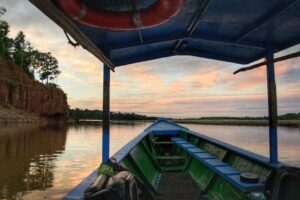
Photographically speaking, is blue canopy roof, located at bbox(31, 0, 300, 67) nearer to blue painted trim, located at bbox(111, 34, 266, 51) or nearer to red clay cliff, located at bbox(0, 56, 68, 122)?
blue painted trim, located at bbox(111, 34, 266, 51)

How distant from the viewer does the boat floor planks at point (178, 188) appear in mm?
6090

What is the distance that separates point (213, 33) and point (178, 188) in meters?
3.73

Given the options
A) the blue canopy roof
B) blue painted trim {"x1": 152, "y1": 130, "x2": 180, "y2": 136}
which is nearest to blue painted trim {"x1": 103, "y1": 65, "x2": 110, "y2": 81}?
the blue canopy roof

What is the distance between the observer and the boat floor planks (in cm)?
609

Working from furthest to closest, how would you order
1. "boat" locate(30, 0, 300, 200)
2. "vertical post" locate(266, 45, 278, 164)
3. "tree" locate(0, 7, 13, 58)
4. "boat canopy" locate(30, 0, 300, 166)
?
"tree" locate(0, 7, 13, 58)
"vertical post" locate(266, 45, 278, 164)
"boat canopy" locate(30, 0, 300, 166)
"boat" locate(30, 0, 300, 200)

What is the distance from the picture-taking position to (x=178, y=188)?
6.73 metres

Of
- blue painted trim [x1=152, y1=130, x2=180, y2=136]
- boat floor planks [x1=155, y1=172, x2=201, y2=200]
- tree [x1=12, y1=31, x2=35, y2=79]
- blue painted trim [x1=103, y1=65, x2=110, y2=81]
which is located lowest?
boat floor planks [x1=155, y1=172, x2=201, y2=200]

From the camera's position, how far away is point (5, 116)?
193ft

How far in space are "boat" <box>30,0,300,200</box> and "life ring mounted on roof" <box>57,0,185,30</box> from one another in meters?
0.01

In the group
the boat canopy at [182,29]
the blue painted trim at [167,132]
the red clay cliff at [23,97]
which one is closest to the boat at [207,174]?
the boat canopy at [182,29]

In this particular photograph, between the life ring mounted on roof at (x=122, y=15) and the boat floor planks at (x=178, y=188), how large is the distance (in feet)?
12.6

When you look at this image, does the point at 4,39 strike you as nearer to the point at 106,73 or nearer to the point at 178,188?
the point at 106,73

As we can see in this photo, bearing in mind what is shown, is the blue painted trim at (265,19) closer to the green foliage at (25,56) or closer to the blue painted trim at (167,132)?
the blue painted trim at (167,132)

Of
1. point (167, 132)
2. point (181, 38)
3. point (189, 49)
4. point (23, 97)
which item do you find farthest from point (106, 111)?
point (23, 97)
